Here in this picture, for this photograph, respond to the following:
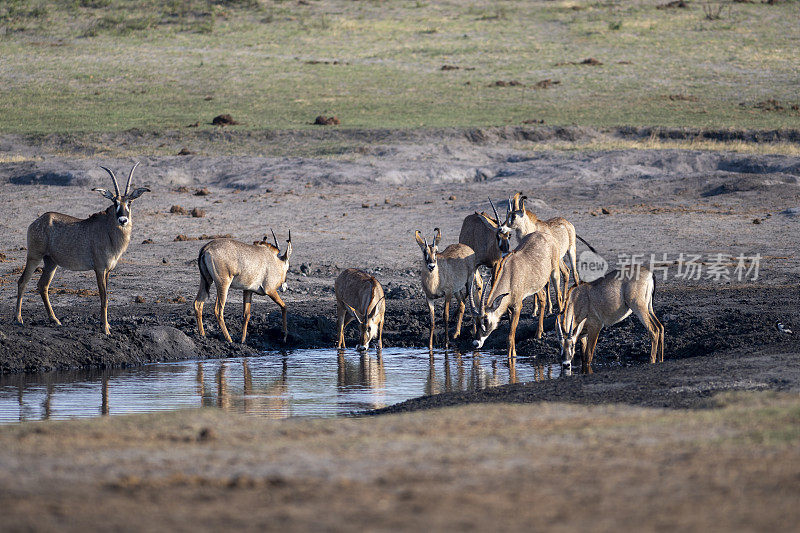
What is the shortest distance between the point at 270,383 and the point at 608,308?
407cm

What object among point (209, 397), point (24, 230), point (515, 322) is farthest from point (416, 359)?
point (24, 230)

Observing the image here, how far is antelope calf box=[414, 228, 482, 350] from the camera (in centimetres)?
1471

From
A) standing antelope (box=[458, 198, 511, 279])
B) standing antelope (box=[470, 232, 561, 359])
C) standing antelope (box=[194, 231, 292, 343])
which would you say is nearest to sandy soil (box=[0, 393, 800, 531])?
standing antelope (box=[470, 232, 561, 359])

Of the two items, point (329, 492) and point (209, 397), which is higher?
point (329, 492)

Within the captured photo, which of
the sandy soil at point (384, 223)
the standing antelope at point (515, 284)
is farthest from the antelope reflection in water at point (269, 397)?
the standing antelope at point (515, 284)

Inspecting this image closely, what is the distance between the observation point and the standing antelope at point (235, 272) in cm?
1466

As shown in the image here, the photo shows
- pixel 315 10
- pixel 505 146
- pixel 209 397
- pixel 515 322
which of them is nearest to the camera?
pixel 209 397

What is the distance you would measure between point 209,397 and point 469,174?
15.3 m

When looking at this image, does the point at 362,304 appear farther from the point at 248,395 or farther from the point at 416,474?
the point at 416,474

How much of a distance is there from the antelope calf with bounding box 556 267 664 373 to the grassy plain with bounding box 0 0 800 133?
18.0 meters

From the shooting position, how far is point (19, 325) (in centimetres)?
1370

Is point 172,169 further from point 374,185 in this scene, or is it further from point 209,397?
point 209,397

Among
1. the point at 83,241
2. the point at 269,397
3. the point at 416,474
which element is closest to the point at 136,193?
the point at 83,241

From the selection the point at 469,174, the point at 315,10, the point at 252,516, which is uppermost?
the point at 315,10
